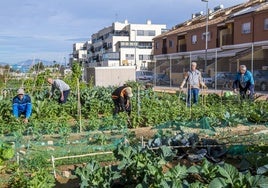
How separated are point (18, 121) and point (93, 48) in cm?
8956

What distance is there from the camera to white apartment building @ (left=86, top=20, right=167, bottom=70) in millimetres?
73938

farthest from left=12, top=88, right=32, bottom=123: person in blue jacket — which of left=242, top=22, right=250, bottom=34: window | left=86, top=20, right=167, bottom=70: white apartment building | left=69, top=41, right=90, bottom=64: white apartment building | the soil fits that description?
left=69, top=41, right=90, bottom=64: white apartment building

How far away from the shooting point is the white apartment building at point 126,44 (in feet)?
243

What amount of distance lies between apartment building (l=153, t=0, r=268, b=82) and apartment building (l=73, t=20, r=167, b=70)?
23459 mm

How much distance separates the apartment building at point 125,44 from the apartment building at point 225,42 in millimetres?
23459

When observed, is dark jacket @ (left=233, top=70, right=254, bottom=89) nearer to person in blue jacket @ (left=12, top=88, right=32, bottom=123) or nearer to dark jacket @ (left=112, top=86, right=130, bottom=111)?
dark jacket @ (left=112, top=86, right=130, bottom=111)

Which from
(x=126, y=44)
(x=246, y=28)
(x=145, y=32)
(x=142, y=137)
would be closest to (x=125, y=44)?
(x=126, y=44)

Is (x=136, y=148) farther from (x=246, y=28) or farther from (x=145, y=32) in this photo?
(x=145, y=32)

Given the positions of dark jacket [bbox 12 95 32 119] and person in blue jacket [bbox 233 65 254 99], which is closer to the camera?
dark jacket [bbox 12 95 32 119]

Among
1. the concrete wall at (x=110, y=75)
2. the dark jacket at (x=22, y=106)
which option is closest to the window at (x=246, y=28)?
the concrete wall at (x=110, y=75)

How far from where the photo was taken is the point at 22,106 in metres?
8.67

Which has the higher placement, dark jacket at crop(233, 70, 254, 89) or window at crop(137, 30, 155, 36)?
window at crop(137, 30, 155, 36)

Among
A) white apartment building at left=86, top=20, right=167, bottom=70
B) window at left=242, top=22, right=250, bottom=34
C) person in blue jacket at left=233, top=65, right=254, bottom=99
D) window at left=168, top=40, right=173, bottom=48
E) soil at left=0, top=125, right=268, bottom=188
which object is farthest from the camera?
white apartment building at left=86, top=20, right=167, bottom=70

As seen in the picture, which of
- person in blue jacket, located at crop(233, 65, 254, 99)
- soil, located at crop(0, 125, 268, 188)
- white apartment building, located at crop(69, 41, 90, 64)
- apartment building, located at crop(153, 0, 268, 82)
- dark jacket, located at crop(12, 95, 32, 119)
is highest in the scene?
white apartment building, located at crop(69, 41, 90, 64)
